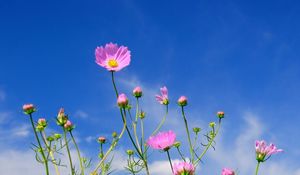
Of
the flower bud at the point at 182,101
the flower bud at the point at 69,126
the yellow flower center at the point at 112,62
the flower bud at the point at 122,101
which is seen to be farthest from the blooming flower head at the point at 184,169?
the flower bud at the point at 182,101

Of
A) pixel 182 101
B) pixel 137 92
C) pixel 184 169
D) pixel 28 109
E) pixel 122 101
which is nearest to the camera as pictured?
pixel 184 169

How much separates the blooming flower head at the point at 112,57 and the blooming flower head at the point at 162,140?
261mm

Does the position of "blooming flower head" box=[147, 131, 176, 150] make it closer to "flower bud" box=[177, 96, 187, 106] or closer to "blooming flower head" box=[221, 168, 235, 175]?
"blooming flower head" box=[221, 168, 235, 175]

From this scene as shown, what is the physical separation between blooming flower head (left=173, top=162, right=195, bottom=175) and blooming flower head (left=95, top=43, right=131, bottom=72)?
424 mm

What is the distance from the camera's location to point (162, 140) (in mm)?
1651

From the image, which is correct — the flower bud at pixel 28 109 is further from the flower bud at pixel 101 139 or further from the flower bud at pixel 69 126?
the flower bud at pixel 101 139

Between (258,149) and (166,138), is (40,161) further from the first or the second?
(258,149)

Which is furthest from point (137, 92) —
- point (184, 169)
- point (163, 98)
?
point (184, 169)

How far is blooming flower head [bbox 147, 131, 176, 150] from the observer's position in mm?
1646

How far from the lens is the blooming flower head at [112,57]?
1600mm

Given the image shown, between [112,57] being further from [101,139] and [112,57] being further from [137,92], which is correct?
[101,139]

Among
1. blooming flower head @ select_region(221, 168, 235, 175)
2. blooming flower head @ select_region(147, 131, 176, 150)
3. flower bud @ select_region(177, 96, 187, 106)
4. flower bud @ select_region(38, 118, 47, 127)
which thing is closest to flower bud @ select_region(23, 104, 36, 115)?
flower bud @ select_region(38, 118, 47, 127)

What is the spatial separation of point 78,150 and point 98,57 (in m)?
0.34

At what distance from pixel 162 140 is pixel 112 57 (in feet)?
1.05
